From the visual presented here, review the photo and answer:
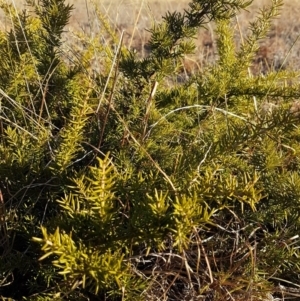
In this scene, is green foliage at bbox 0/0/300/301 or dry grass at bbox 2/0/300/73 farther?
dry grass at bbox 2/0/300/73

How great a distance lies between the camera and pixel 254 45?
1.02 m

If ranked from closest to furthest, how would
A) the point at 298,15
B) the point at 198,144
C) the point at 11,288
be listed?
the point at 11,288 → the point at 198,144 → the point at 298,15

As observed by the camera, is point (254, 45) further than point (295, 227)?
Yes

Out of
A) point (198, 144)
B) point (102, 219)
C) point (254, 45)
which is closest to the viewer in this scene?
point (102, 219)

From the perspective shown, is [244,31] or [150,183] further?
[244,31]

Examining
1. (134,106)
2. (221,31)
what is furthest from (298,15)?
(134,106)

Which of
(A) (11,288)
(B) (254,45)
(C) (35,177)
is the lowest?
(A) (11,288)

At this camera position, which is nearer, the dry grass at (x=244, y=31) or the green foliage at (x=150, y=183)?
the green foliage at (x=150, y=183)

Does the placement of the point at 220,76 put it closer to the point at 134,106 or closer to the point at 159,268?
the point at 134,106

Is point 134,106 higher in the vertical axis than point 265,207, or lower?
higher

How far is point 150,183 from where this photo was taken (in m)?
0.68

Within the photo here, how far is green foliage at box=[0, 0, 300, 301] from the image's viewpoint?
588 mm

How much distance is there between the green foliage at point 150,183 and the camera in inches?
23.2

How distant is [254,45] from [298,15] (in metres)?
3.50
